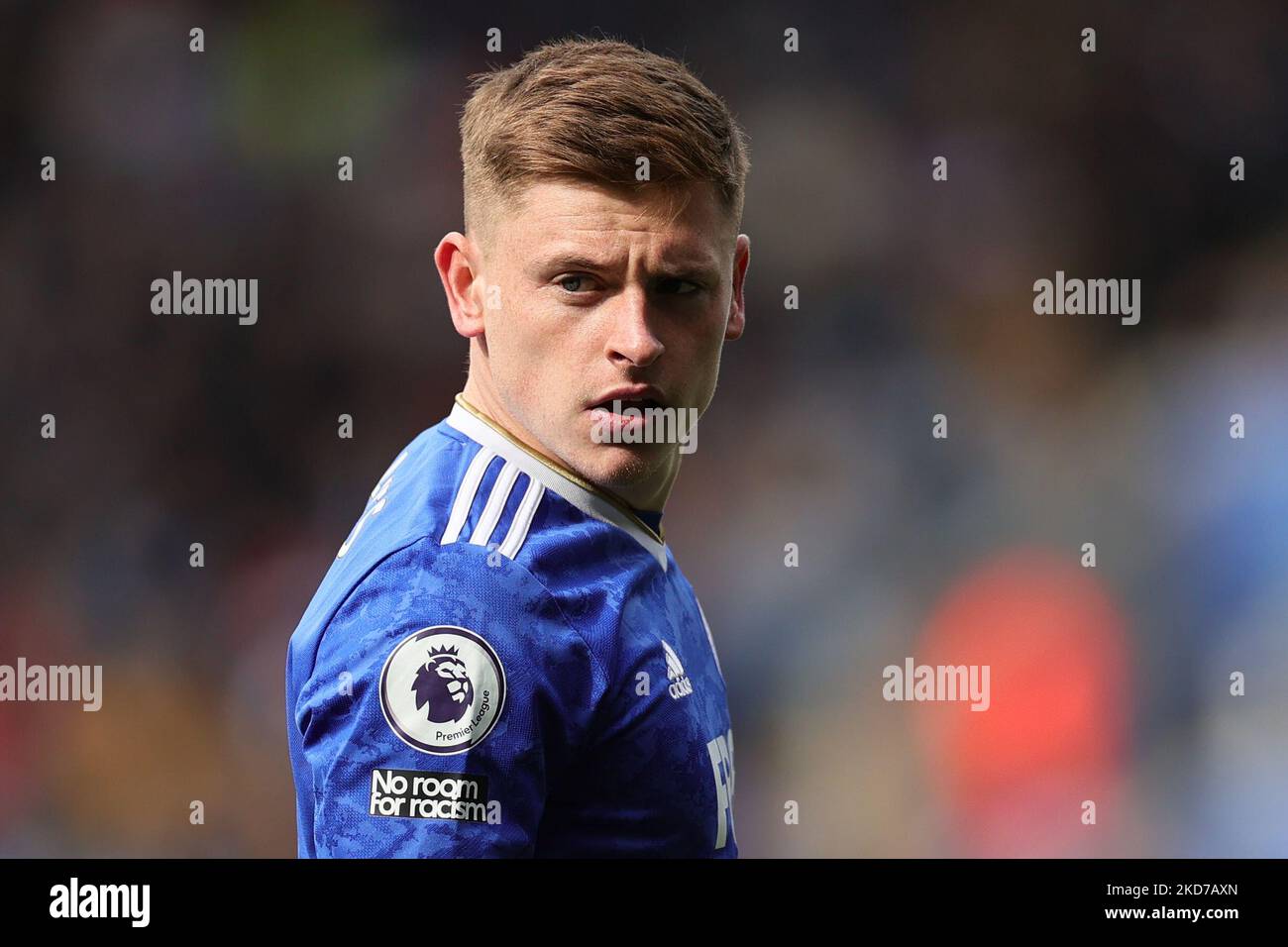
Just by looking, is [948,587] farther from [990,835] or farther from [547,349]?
[547,349]

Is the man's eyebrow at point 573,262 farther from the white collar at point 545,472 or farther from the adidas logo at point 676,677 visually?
the adidas logo at point 676,677

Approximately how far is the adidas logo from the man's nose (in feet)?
1.81

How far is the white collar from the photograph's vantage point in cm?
244

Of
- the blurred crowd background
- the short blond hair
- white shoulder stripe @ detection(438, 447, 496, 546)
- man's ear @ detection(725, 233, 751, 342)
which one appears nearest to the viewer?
white shoulder stripe @ detection(438, 447, 496, 546)

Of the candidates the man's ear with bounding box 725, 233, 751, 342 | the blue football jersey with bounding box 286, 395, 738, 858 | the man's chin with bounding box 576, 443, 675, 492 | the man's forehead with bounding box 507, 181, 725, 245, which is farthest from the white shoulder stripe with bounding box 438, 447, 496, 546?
the man's ear with bounding box 725, 233, 751, 342

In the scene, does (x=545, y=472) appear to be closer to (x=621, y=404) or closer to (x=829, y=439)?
(x=621, y=404)

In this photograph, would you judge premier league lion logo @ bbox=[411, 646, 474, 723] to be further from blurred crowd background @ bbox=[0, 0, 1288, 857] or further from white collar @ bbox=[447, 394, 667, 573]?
blurred crowd background @ bbox=[0, 0, 1288, 857]

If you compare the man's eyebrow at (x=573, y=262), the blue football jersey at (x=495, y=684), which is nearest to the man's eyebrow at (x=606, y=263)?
the man's eyebrow at (x=573, y=262)

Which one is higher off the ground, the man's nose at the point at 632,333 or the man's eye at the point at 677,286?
the man's eye at the point at 677,286

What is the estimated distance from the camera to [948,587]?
621 cm

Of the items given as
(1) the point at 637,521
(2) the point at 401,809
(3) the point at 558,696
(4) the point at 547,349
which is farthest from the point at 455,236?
(2) the point at 401,809

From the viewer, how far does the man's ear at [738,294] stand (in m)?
2.70

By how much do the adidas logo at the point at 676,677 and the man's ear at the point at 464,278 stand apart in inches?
29.5

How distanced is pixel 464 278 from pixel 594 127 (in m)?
0.45
